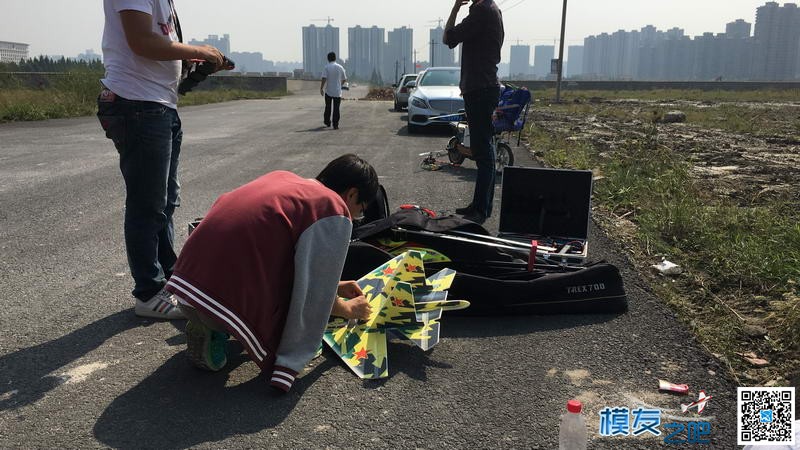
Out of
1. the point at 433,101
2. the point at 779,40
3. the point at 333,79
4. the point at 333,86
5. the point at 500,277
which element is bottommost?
the point at 500,277

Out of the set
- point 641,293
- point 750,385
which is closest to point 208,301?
point 750,385

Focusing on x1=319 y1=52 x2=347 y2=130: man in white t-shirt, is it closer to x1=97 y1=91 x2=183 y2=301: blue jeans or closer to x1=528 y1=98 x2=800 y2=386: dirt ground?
x1=528 y1=98 x2=800 y2=386: dirt ground

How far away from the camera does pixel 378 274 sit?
345cm

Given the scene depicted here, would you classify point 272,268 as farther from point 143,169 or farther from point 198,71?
point 198,71

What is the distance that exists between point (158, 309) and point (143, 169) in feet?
2.75

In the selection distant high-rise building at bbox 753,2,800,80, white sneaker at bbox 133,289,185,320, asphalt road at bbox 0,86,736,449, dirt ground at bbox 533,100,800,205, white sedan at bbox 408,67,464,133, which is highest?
distant high-rise building at bbox 753,2,800,80

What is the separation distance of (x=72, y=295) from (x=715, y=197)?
21.4 feet

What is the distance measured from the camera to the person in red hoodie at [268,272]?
2.62 meters

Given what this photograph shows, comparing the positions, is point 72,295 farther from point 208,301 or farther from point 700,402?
point 700,402

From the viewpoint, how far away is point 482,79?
231 inches

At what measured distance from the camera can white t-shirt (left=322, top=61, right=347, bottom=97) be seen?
15297 mm

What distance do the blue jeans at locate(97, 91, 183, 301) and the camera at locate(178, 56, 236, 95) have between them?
24 centimetres

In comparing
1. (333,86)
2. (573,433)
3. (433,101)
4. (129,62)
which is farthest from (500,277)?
(333,86)

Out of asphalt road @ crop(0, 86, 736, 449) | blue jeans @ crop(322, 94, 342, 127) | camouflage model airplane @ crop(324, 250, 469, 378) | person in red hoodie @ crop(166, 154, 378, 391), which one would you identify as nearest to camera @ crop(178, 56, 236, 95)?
person in red hoodie @ crop(166, 154, 378, 391)
